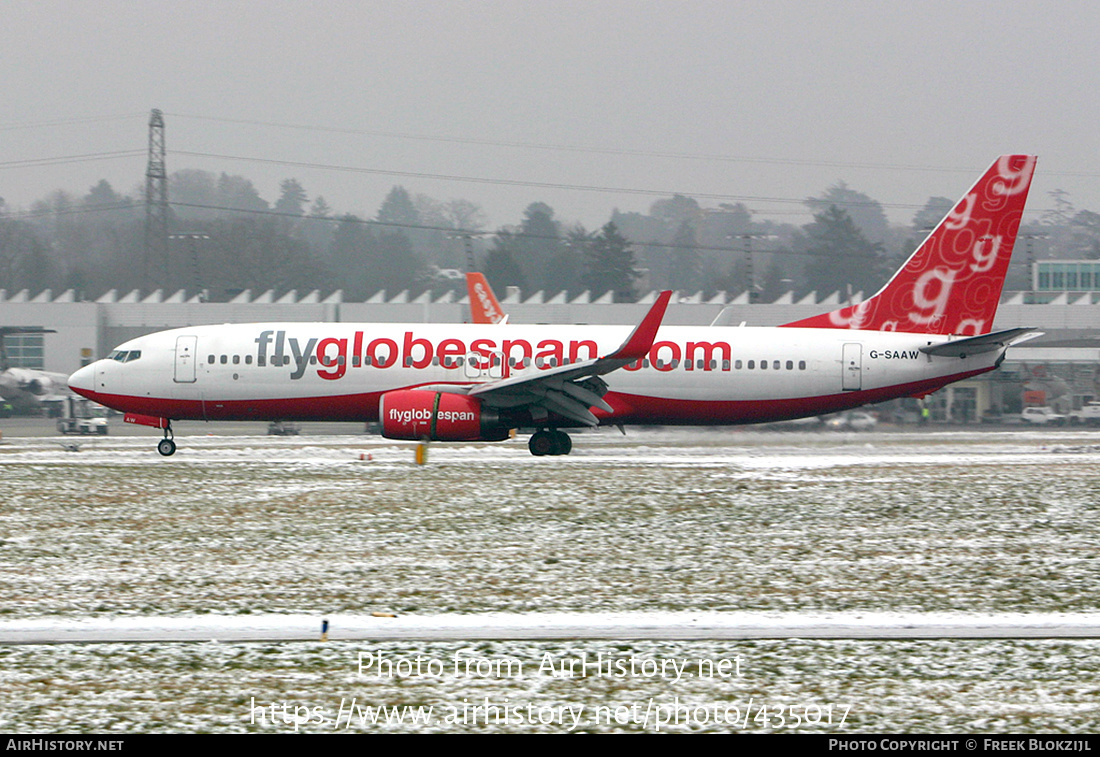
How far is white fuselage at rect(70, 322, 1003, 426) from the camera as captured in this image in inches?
1101

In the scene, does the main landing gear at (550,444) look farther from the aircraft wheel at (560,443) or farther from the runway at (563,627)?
the runway at (563,627)

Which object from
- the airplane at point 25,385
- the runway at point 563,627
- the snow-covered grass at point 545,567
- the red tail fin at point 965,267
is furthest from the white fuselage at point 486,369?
the airplane at point 25,385

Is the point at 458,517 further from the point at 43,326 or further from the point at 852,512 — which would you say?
the point at 43,326

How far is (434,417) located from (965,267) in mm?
14319

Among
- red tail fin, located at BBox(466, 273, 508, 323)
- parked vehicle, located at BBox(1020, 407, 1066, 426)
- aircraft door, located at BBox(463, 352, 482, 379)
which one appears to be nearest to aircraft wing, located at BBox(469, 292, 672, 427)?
aircraft door, located at BBox(463, 352, 482, 379)

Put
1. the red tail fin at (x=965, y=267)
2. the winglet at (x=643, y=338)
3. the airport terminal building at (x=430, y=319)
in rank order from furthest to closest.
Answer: the airport terminal building at (x=430, y=319), the red tail fin at (x=965, y=267), the winglet at (x=643, y=338)

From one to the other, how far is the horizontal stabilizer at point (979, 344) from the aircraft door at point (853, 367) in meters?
1.57

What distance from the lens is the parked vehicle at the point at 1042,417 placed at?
5694 centimetres

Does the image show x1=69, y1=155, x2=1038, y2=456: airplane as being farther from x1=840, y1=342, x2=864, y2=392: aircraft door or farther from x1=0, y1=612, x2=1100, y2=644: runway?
x1=0, y1=612, x2=1100, y2=644: runway

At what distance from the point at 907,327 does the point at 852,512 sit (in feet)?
46.0

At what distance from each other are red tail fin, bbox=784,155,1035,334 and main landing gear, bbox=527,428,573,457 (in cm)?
720

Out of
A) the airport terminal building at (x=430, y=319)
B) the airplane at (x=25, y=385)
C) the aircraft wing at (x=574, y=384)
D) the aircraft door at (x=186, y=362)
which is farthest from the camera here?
the airport terminal building at (x=430, y=319)
